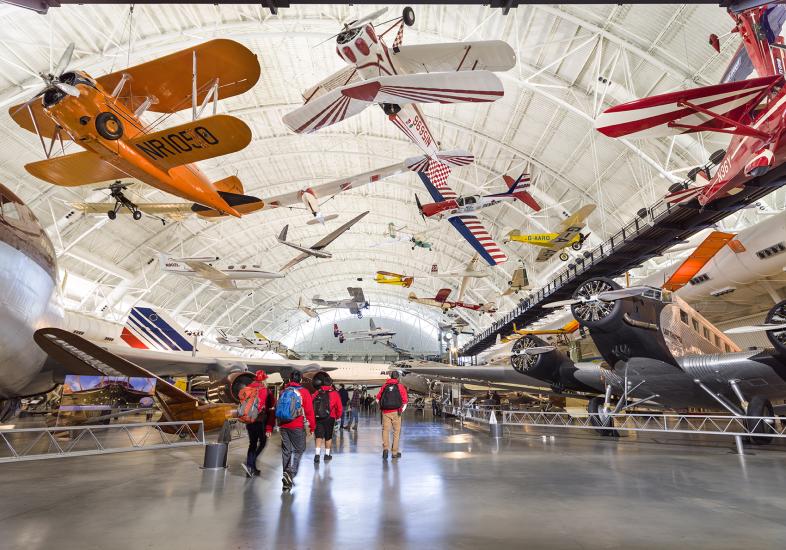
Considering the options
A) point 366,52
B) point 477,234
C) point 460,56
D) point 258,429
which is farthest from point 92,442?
point 477,234

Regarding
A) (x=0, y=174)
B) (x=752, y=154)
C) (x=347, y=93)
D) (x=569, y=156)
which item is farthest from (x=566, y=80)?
(x=0, y=174)

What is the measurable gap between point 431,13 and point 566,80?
7.36m

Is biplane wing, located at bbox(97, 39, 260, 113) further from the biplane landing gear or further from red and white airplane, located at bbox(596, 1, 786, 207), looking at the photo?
the biplane landing gear

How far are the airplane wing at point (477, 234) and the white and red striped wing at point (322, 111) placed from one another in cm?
1061

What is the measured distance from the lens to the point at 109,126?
775 cm

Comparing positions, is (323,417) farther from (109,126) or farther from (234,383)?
(109,126)

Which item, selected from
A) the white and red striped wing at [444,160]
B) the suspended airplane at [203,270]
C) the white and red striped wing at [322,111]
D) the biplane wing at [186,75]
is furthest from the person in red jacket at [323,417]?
the suspended airplane at [203,270]

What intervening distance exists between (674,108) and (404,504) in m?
7.12

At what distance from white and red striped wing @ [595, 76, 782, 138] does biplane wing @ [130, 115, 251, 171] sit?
611 cm

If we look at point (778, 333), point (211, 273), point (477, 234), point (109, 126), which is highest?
point (477, 234)

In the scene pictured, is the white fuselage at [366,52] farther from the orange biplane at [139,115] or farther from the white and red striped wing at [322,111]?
the orange biplane at [139,115]

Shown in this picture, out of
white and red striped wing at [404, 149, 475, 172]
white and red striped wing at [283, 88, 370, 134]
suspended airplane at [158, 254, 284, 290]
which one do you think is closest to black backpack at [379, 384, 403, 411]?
white and red striped wing at [283, 88, 370, 134]

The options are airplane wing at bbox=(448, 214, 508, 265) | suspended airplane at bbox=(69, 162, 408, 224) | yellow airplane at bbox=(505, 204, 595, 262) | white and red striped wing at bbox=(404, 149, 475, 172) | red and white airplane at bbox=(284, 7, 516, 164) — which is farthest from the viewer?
yellow airplane at bbox=(505, 204, 595, 262)

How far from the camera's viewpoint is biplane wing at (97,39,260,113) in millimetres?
8156
